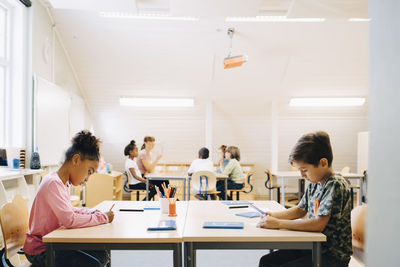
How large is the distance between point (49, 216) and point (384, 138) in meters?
1.79

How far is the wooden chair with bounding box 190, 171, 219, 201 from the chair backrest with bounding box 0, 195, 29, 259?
11.1 feet

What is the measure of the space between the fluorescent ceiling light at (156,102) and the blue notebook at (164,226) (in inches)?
210

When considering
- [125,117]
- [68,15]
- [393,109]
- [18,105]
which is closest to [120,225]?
[393,109]

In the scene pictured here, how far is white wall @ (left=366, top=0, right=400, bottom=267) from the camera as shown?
58cm

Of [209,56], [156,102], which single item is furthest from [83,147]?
[156,102]

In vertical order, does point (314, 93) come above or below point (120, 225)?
above

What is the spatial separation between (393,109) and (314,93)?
6.95 meters

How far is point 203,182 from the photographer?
214 inches

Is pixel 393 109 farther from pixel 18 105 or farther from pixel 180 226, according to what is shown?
pixel 18 105

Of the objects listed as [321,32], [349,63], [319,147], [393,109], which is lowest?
[319,147]

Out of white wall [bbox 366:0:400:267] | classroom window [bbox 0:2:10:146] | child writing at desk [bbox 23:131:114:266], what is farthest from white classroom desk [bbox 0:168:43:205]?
white wall [bbox 366:0:400:267]

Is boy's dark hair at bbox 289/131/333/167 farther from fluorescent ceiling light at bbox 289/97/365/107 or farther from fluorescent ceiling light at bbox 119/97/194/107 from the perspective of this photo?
fluorescent ceiling light at bbox 289/97/365/107

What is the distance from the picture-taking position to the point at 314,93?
715cm

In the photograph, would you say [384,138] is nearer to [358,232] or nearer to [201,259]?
[358,232]
